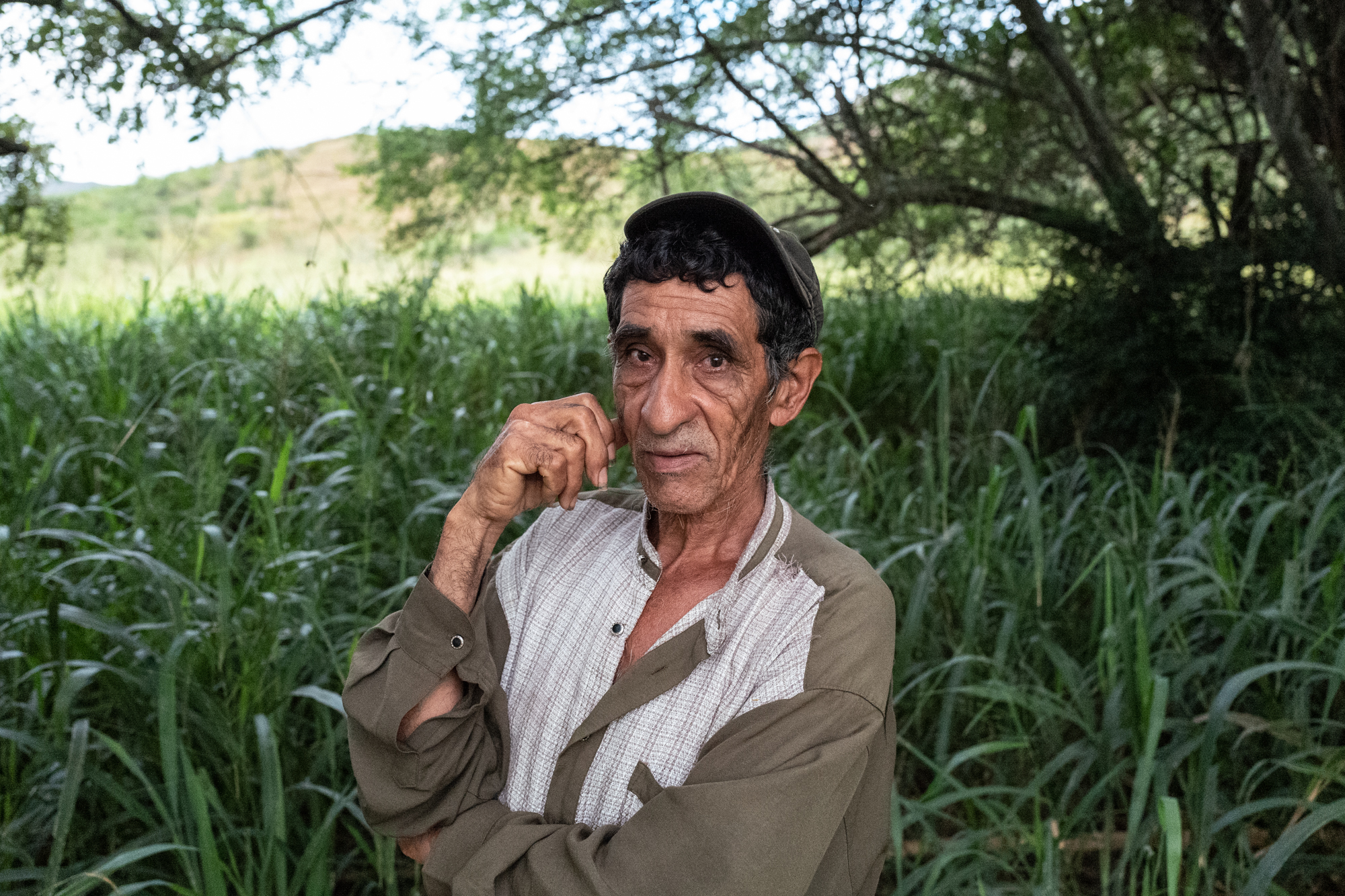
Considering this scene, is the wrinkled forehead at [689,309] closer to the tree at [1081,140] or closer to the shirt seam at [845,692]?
the shirt seam at [845,692]

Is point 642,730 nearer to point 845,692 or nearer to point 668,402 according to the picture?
point 845,692

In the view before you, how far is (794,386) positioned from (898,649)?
43.6 inches

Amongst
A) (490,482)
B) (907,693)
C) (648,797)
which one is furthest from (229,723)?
(907,693)

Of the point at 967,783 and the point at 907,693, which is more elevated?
the point at 907,693

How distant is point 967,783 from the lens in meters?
2.62

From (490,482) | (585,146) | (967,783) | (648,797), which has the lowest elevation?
(967,783)

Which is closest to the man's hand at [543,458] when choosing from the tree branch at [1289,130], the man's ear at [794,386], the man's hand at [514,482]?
the man's hand at [514,482]

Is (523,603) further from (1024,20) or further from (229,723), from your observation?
(1024,20)

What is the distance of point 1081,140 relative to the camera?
4.82 m

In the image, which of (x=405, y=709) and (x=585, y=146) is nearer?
(x=405, y=709)

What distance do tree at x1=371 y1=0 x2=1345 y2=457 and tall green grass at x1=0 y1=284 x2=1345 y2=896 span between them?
687 millimetres

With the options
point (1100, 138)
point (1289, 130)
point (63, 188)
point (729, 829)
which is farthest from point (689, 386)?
point (63, 188)

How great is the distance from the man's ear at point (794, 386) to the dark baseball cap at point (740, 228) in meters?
0.09

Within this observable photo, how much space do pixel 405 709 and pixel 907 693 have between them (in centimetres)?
160
